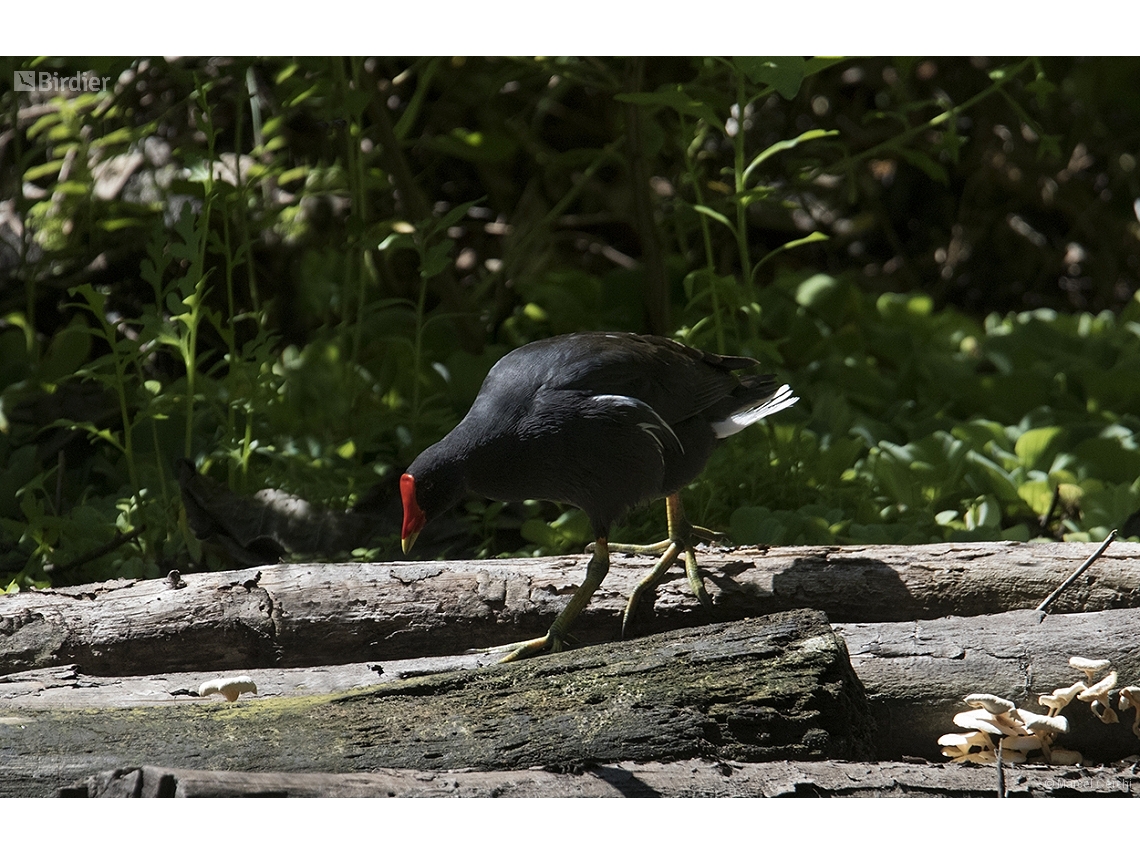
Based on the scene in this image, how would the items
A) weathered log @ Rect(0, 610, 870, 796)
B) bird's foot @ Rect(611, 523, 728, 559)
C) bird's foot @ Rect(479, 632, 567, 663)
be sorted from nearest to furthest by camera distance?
weathered log @ Rect(0, 610, 870, 796)
bird's foot @ Rect(479, 632, 567, 663)
bird's foot @ Rect(611, 523, 728, 559)

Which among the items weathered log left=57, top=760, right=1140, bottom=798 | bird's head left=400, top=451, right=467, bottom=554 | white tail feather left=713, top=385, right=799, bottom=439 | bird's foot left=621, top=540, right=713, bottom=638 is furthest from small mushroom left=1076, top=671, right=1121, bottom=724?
bird's head left=400, top=451, right=467, bottom=554

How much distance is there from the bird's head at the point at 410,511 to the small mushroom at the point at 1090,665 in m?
1.32

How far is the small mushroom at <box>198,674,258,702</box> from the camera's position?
89.6 inches

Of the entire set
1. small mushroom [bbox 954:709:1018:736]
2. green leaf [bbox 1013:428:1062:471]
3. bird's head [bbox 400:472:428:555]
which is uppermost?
green leaf [bbox 1013:428:1062:471]

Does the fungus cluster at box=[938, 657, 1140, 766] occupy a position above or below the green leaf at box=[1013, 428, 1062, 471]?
below

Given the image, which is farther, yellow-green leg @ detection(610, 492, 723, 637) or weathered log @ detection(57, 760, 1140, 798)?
yellow-green leg @ detection(610, 492, 723, 637)

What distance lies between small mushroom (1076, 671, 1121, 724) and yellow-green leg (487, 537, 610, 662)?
95cm

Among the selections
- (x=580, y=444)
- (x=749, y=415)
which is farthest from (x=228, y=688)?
(x=749, y=415)

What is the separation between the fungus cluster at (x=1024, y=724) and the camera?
2127mm

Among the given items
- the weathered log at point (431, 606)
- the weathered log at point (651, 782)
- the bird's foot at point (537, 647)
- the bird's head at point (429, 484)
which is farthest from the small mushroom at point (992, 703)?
the bird's head at point (429, 484)

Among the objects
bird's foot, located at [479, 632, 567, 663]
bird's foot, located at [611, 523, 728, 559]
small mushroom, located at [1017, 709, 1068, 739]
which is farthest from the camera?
bird's foot, located at [611, 523, 728, 559]

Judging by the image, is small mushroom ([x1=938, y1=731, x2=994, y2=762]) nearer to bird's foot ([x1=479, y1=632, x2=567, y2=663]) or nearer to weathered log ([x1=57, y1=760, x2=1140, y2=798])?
weathered log ([x1=57, y1=760, x2=1140, y2=798])

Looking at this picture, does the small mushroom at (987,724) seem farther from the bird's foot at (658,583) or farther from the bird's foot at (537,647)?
the bird's foot at (537,647)

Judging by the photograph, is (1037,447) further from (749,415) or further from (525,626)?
(525,626)
